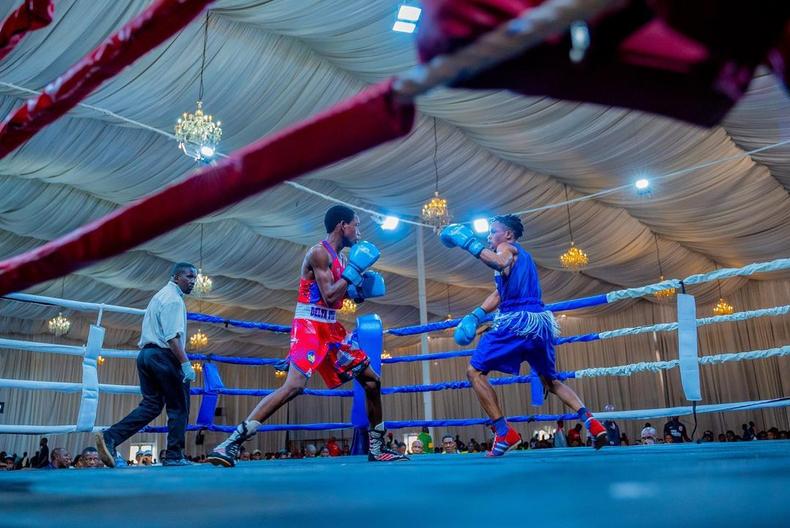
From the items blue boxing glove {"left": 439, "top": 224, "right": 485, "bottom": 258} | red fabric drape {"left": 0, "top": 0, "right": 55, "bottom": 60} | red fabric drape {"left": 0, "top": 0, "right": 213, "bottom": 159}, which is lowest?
blue boxing glove {"left": 439, "top": 224, "right": 485, "bottom": 258}

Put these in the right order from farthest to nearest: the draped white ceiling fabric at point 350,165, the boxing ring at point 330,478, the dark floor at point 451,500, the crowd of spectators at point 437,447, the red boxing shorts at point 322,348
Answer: the draped white ceiling fabric at point 350,165 < the crowd of spectators at point 437,447 < the red boxing shorts at point 322,348 < the dark floor at point 451,500 < the boxing ring at point 330,478

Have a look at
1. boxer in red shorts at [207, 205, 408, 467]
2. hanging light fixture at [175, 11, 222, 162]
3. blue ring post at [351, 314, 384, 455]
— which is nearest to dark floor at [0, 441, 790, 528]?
boxer in red shorts at [207, 205, 408, 467]

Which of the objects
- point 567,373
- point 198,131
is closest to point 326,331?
point 567,373

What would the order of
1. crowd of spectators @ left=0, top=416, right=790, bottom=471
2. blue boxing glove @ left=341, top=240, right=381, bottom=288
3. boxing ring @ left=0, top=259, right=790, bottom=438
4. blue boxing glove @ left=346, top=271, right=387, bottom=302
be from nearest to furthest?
blue boxing glove @ left=341, top=240, right=381, bottom=288, blue boxing glove @ left=346, top=271, right=387, bottom=302, boxing ring @ left=0, top=259, right=790, bottom=438, crowd of spectators @ left=0, top=416, right=790, bottom=471

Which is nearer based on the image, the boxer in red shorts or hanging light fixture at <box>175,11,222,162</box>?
the boxer in red shorts

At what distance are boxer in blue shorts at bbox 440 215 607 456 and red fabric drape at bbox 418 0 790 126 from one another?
1812 mm

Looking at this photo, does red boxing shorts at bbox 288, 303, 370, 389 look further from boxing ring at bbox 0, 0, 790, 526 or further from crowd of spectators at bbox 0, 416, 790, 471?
crowd of spectators at bbox 0, 416, 790, 471

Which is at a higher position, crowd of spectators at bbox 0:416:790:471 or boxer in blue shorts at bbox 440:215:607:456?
boxer in blue shorts at bbox 440:215:607:456

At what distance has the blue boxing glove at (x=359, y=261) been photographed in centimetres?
225

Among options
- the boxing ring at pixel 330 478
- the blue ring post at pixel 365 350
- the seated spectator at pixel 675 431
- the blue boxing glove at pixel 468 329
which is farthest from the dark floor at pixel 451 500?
the seated spectator at pixel 675 431

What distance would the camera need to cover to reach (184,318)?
3.13 meters

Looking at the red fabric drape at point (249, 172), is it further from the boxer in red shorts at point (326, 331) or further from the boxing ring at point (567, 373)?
the boxing ring at point (567, 373)

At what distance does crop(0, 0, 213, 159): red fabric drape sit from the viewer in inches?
44.6

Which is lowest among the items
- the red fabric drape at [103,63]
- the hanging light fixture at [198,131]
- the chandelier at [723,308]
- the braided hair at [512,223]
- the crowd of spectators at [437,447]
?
the crowd of spectators at [437,447]
